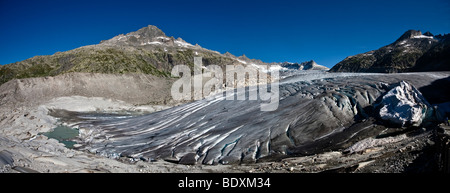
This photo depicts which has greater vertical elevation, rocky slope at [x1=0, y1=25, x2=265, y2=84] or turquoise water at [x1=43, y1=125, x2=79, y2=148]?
rocky slope at [x1=0, y1=25, x2=265, y2=84]

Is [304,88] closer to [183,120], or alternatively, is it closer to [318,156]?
[318,156]

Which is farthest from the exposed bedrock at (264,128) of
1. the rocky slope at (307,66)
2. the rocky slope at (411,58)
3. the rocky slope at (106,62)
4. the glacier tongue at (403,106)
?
the rocky slope at (307,66)

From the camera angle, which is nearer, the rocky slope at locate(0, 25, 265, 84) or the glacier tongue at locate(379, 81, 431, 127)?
the glacier tongue at locate(379, 81, 431, 127)

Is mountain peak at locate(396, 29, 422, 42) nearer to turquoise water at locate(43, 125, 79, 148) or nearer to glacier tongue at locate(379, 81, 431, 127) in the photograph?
glacier tongue at locate(379, 81, 431, 127)

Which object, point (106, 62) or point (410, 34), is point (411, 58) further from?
point (106, 62)

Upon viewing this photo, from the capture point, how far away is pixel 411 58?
67.3 m

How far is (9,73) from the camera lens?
207 feet

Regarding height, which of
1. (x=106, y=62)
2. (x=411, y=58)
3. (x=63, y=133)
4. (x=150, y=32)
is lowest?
(x=63, y=133)

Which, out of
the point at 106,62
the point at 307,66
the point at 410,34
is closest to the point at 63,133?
the point at 106,62

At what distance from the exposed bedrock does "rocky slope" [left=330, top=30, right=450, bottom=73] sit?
4794 centimetres

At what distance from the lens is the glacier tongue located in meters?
10.3

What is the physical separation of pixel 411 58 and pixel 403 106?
7389 centimetres

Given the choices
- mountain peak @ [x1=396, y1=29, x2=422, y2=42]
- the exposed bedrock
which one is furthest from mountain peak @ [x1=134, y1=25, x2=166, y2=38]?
the exposed bedrock

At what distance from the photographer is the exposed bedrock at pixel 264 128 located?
35.4ft
